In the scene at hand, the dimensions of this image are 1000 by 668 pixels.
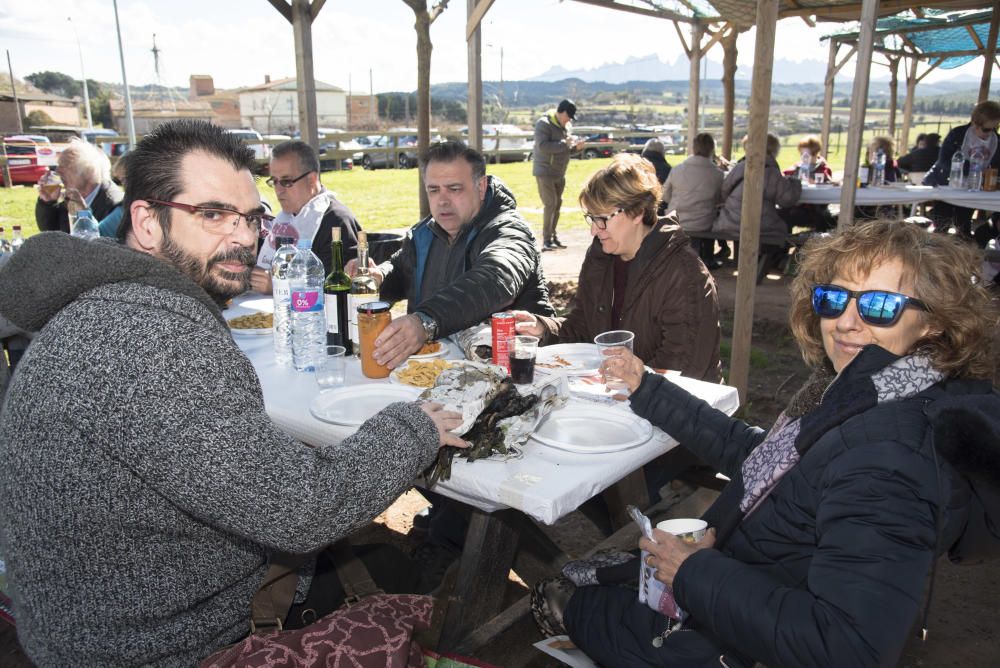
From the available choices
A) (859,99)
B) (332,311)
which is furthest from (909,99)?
(332,311)

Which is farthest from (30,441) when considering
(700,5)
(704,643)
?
(700,5)

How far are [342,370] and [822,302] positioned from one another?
4.80 feet

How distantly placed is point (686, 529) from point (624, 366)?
57cm

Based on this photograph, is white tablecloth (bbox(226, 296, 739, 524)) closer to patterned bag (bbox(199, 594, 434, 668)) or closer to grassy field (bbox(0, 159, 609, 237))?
patterned bag (bbox(199, 594, 434, 668))

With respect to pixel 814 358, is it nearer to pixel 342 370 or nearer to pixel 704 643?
pixel 704 643

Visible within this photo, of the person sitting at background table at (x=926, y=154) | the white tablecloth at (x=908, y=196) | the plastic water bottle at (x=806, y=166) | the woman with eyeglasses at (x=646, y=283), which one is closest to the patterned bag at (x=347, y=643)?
the woman with eyeglasses at (x=646, y=283)

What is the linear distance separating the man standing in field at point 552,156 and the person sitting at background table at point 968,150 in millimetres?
4491

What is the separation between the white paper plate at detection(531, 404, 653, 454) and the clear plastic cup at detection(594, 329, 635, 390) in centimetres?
8

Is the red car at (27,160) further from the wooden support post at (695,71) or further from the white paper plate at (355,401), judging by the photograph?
the white paper plate at (355,401)

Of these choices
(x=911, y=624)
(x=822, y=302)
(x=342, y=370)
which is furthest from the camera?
(x=342, y=370)

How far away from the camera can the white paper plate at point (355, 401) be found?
2.05m

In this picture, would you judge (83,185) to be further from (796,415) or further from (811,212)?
(811,212)

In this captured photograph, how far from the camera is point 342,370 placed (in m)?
2.38

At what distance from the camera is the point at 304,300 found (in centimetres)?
246
